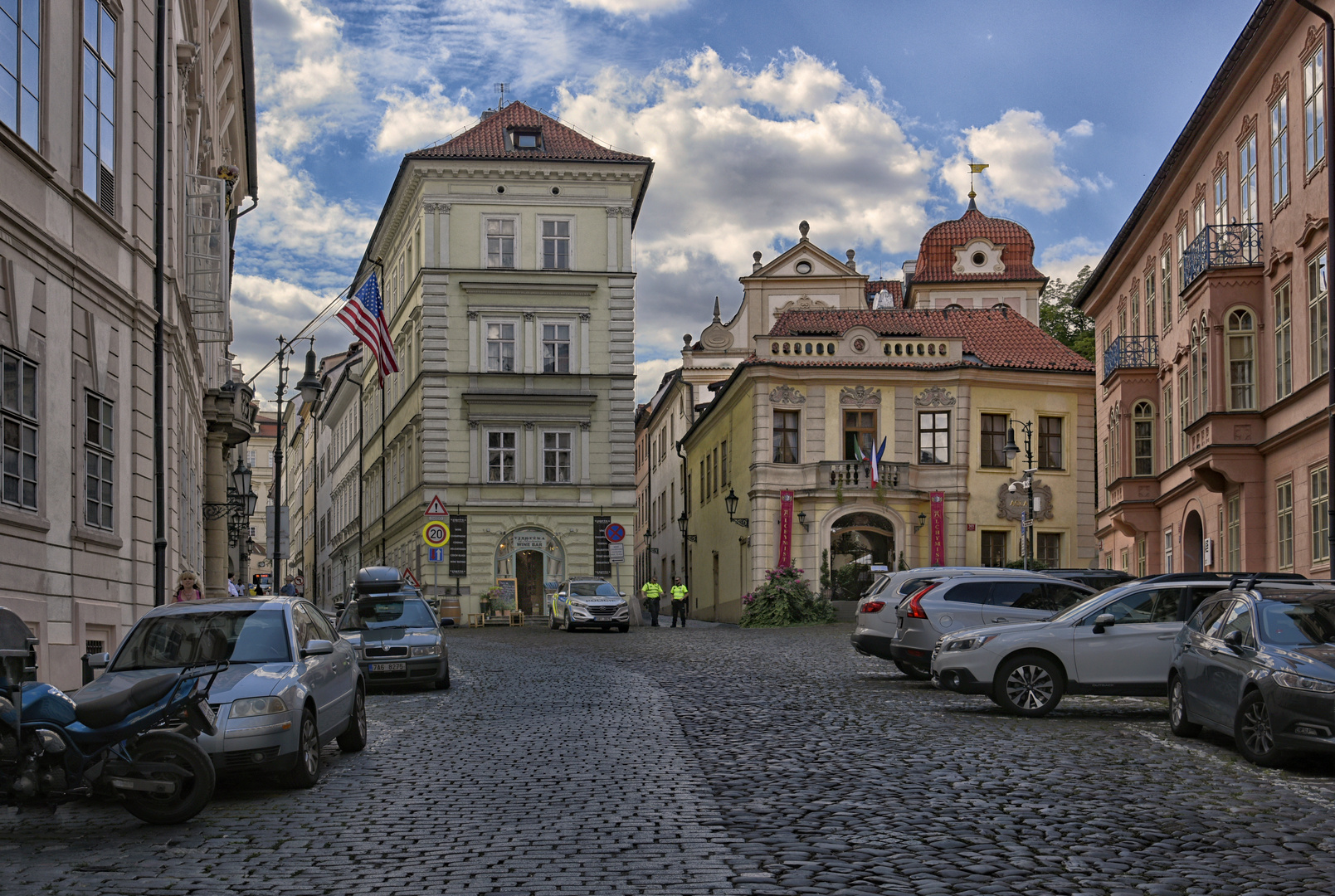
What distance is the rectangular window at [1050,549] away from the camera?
53188mm

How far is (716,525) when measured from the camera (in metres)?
61.3

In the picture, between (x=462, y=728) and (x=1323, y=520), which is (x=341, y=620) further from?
(x=1323, y=520)

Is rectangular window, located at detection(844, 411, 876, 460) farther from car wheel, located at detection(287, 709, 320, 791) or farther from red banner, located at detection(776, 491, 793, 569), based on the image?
car wheel, located at detection(287, 709, 320, 791)

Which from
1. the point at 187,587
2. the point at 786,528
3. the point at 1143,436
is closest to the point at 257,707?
the point at 187,587

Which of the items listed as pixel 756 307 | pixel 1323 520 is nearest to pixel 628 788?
pixel 1323 520

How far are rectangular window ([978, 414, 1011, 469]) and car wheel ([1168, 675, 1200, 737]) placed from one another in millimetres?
37625

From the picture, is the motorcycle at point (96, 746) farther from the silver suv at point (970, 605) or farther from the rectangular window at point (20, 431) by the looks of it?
the silver suv at point (970, 605)

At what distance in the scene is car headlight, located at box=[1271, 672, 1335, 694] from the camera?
1197cm

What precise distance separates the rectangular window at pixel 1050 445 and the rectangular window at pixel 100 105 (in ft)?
129

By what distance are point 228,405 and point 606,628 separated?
1300cm

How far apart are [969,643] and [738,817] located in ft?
27.2

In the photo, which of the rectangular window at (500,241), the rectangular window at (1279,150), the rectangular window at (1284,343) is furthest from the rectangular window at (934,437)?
the rectangular window at (1279,150)

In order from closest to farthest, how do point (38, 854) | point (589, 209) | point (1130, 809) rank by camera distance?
point (38, 854)
point (1130, 809)
point (589, 209)

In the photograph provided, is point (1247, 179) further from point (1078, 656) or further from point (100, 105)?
point (100, 105)
